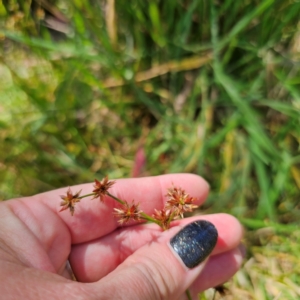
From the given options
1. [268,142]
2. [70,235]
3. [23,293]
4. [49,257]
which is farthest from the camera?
[268,142]

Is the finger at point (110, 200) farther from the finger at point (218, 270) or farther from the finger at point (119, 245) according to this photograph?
the finger at point (218, 270)

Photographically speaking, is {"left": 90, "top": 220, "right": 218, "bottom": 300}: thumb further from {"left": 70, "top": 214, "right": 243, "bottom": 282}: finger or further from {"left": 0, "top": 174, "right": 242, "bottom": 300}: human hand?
{"left": 70, "top": 214, "right": 243, "bottom": 282}: finger

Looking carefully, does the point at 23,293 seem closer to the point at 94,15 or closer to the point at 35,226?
the point at 35,226

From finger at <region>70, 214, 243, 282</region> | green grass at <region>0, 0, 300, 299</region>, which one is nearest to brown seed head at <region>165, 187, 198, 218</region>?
finger at <region>70, 214, 243, 282</region>

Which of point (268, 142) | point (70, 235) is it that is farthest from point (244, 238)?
point (70, 235)

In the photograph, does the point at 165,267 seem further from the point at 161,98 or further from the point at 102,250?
the point at 161,98

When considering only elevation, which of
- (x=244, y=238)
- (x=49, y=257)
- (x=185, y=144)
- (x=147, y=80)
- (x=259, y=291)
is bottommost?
(x=259, y=291)
